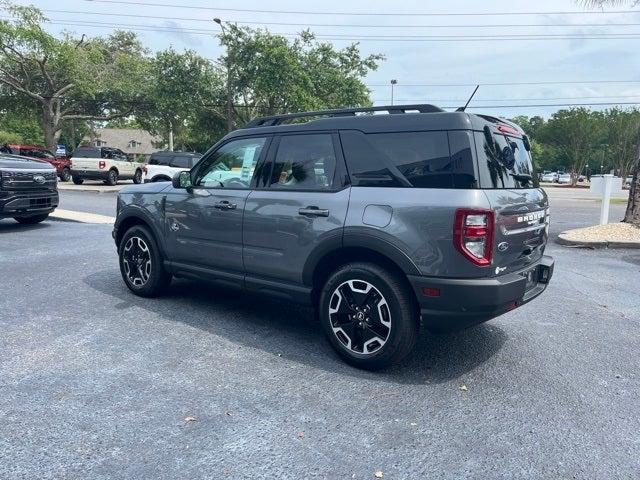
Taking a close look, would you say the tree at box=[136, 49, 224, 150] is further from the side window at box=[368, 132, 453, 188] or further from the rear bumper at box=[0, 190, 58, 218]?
the side window at box=[368, 132, 453, 188]

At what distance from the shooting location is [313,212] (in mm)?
3959

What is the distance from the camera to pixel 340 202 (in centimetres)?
383

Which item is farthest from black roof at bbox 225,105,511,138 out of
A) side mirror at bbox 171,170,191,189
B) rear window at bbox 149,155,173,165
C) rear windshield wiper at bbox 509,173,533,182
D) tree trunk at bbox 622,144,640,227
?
rear window at bbox 149,155,173,165

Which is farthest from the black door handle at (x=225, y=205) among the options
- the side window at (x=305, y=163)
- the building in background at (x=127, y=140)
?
the building in background at (x=127, y=140)

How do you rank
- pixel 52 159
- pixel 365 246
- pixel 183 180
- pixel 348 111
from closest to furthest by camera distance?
pixel 365 246 → pixel 348 111 → pixel 183 180 → pixel 52 159

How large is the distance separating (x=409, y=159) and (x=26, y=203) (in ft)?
29.0

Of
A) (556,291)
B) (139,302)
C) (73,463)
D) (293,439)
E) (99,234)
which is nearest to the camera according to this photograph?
(73,463)

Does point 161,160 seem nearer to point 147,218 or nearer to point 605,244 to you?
point 147,218

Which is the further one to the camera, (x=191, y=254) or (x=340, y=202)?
(x=191, y=254)

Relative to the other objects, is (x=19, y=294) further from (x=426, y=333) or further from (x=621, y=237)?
(x=621, y=237)

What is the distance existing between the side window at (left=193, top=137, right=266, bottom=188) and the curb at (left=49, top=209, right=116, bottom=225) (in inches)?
297

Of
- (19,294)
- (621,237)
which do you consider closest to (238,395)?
(19,294)

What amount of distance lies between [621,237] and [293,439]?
9296mm

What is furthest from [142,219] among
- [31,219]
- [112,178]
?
[112,178]
